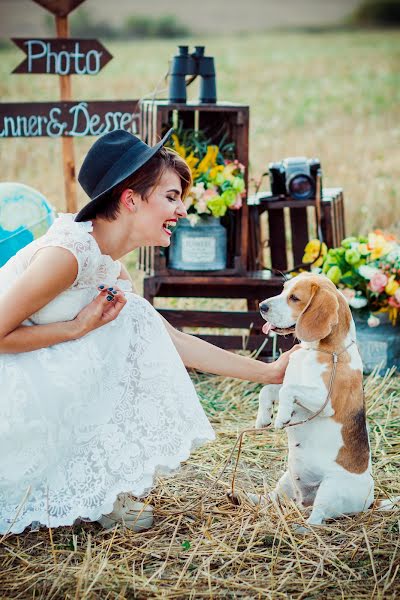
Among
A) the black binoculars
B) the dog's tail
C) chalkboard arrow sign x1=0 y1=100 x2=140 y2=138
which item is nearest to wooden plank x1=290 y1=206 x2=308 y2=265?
the black binoculars

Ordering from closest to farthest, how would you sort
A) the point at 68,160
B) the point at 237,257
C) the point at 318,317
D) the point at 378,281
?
the point at 318,317
the point at 378,281
the point at 237,257
the point at 68,160

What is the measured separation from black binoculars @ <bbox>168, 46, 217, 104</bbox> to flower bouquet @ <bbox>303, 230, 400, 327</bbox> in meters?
1.17

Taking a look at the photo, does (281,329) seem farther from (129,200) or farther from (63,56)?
(63,56)

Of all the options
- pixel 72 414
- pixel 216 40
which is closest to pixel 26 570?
pixel 72 414

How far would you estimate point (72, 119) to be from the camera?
545 centimetres

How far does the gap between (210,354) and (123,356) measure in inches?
17.4

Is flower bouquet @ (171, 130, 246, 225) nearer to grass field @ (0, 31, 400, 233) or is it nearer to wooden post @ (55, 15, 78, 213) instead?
grass field @ (0, 31, 400, 233)

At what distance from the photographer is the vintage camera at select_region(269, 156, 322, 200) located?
509cm

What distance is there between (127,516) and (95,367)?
0.63 meters

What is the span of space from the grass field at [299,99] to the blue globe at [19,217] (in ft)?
3.68

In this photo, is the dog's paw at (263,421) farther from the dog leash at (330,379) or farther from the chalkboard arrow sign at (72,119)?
the chalkboard arrow sign at (72,119)

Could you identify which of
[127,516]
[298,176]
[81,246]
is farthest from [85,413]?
[298,176]

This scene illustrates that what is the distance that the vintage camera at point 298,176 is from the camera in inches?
200

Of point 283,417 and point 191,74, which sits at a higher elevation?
point 191,74
